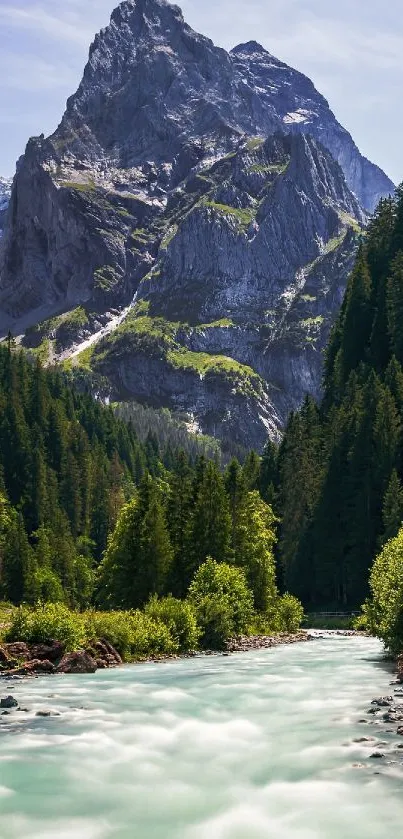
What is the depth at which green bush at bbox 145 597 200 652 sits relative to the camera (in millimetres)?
55438

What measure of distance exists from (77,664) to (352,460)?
6145cm

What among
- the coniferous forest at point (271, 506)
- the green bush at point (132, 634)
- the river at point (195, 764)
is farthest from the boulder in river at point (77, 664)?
the coniferous forest at point (271, 506)

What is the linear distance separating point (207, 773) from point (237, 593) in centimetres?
4401

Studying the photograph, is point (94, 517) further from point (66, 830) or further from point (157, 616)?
point (66, 830)

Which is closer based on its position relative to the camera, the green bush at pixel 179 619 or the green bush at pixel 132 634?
the green bush at pixel 132 634

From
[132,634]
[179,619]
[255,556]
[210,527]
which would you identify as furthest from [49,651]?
[255,556]

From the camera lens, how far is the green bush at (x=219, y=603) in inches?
2354

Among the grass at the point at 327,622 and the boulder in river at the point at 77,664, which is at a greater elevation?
the boulder in river at the point at 77,664

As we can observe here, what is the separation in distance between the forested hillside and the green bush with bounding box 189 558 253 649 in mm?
24713

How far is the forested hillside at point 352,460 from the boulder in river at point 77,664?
159 ft

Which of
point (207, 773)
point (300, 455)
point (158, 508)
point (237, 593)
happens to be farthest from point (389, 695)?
point (300, 455)

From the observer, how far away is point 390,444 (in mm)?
95875

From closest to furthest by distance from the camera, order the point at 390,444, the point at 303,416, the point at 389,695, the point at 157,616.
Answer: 1. the point at 389,695
2. the point at 157,616
3. the point at 390,444
4. the point at 303,416

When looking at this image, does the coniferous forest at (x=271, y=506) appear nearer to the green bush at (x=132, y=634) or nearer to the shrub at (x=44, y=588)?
the shrub at (x=44, y=588)
